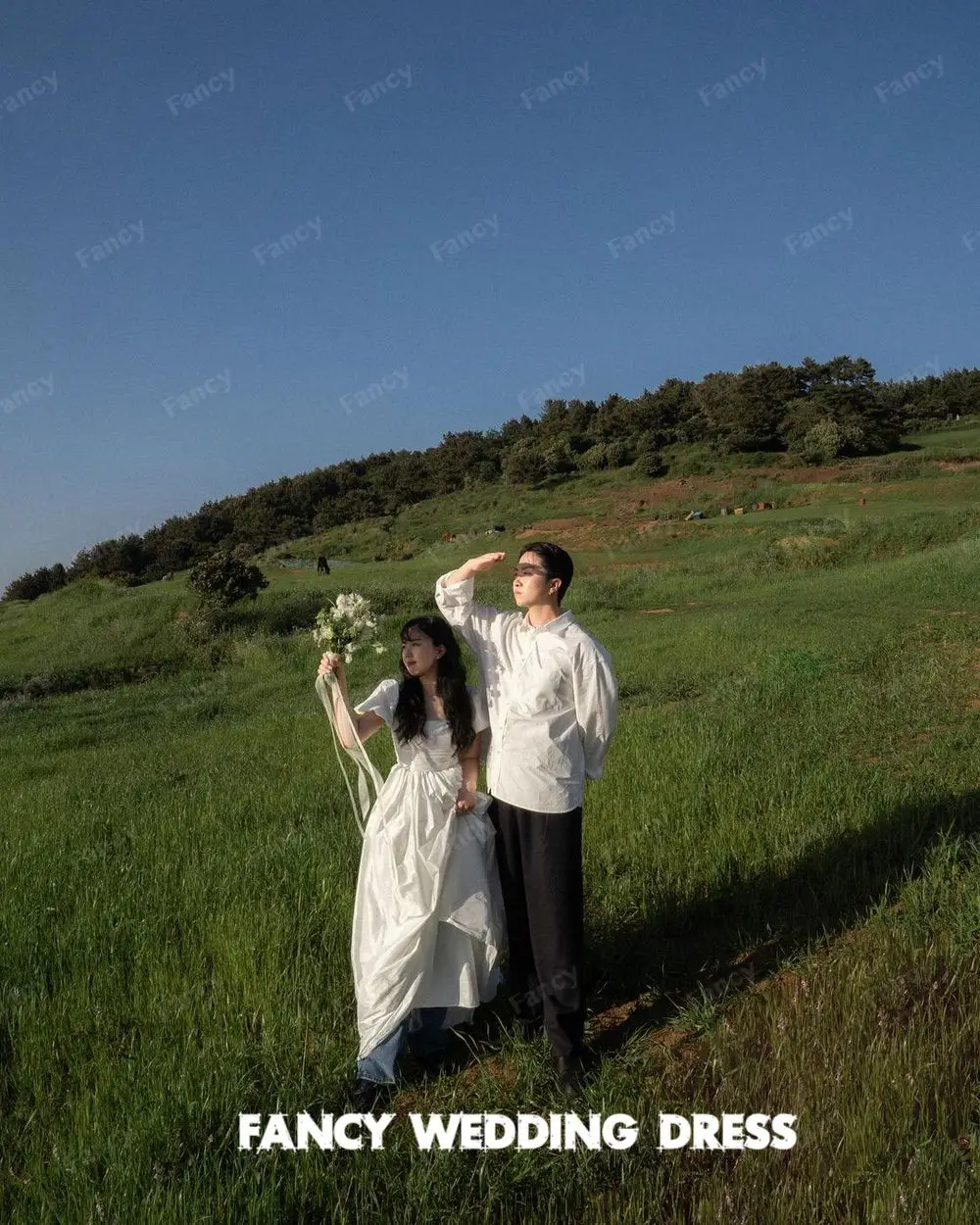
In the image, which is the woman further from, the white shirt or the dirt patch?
the dirt patch

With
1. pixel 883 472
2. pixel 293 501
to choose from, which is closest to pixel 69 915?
pixel 883 472

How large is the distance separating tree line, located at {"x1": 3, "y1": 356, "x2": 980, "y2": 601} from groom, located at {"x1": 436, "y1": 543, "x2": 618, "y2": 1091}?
47840 mm

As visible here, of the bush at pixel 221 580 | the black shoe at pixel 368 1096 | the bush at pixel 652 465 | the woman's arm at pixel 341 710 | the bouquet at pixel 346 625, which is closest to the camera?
the black shoe at pixel 368 1096

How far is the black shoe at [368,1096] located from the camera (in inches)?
133

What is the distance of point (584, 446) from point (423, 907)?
219 feet

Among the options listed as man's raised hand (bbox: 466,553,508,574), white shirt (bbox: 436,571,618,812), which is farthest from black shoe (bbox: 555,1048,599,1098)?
man's raised hand (bbox: 466,553,508,574)

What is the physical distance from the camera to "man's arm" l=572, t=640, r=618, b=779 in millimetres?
3607

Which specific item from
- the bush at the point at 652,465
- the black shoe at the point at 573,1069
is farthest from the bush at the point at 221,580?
the bush at the point at 652,465

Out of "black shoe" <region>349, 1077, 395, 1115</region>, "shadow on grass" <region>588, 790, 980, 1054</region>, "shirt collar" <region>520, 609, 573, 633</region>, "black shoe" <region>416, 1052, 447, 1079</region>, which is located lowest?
"shadow on grass" <region>588, 790, 980, 1054</region>

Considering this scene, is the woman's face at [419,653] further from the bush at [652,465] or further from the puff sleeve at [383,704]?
the bush at [652,465]

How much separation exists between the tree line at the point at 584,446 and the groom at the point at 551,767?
157 ft

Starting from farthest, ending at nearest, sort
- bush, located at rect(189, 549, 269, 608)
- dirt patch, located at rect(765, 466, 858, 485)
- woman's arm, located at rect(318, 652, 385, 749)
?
1. dirt patch, located at rect(765, 466, 858, 485)
2. bush, located at rect(189, 549, 269, 608)
3. woman's arm, located at rect(318, 652, 385, 749)

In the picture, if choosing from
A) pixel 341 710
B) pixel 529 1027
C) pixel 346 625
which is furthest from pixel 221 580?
pixel 529 1027

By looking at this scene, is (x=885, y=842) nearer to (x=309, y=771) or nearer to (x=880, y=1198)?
(x=880, y=1198)
